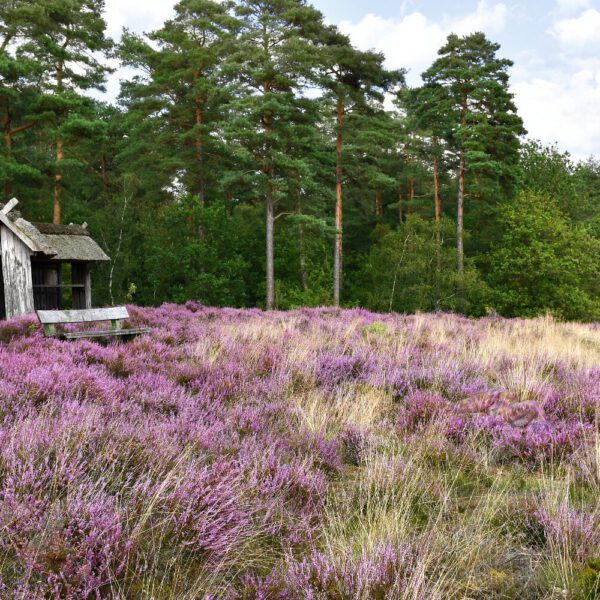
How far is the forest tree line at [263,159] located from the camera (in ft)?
72.4

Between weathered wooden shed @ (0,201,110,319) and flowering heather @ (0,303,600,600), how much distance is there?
6.64 meters

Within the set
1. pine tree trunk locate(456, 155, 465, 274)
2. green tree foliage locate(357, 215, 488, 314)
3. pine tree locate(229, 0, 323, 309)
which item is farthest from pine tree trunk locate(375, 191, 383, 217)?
pine tree locate(229, 0, 323, 309)

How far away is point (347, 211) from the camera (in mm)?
38719

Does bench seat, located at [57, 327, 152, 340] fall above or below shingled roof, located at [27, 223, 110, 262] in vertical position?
below

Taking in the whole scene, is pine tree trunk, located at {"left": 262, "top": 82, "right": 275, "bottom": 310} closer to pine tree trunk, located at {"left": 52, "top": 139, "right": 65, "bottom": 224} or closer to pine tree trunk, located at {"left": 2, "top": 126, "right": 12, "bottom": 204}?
pine tree trunk, located at {"left": 52, "top": 139, "right": 65, "bottom": 224}

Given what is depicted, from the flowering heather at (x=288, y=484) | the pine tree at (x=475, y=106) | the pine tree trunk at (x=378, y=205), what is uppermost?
the pine tree at (x=475, y=106)

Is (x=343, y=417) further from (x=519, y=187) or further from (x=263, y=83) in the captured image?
(x=519, y=187)

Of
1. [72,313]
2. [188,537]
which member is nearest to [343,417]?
[188,537]

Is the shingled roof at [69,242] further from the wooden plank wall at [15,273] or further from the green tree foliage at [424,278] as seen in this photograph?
the green tree foliage at [424,278]

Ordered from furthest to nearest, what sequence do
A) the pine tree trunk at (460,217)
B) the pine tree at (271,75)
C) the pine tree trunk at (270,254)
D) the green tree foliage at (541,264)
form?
the pine tree trunk at (460,217) < the green tree foliage at (541,264) < the pine tree trunk at (270,254) < the pine tree at (271,75)

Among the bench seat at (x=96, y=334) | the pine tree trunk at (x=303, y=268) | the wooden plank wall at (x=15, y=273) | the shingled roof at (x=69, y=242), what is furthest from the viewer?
the pine tree trunk at (x=303, y=268)

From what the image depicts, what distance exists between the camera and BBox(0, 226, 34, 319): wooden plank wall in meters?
11.8

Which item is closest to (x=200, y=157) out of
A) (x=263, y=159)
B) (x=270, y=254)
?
(x=263, y=159)

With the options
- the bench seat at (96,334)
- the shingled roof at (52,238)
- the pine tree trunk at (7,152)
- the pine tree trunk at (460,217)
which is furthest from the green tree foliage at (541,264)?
the pine tree trunk at (7,152)
